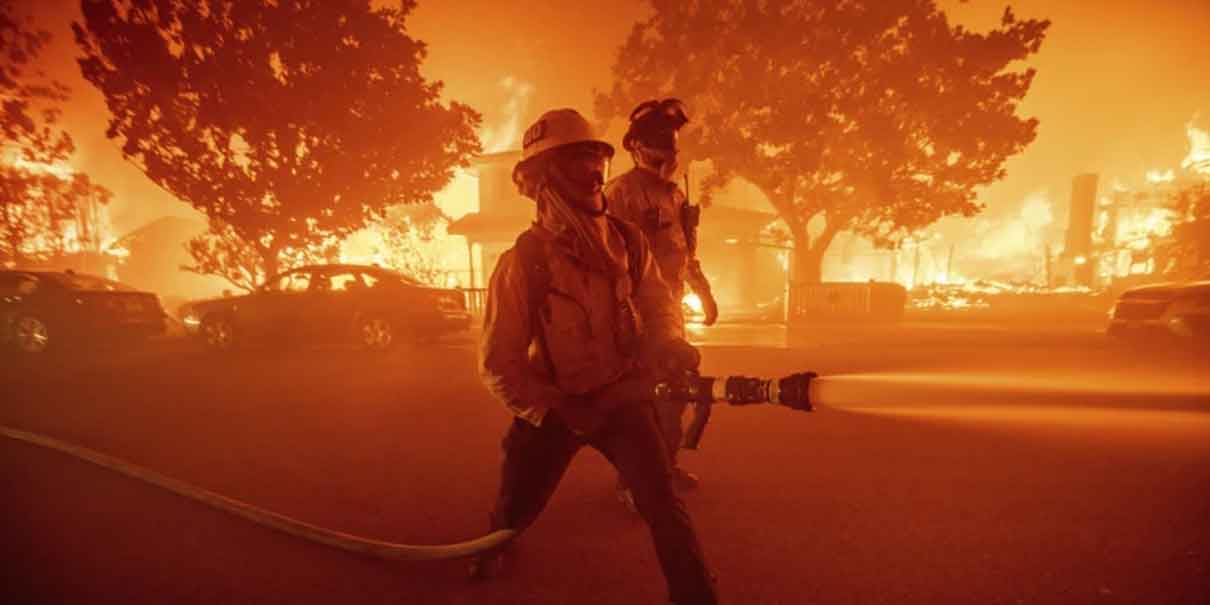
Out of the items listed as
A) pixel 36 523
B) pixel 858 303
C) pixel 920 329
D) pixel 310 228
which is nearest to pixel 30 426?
pixel 36 523

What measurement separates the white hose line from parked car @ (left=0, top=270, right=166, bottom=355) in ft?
26.2

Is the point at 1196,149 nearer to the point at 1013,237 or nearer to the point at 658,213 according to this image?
the point at 1013,237

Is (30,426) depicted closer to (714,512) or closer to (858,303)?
(714,512)

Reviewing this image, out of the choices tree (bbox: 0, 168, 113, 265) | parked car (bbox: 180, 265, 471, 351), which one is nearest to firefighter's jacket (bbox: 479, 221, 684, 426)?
A: parked car (bbox: 180, 265, 471, 351)

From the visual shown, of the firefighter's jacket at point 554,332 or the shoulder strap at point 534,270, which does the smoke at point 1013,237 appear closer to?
the firefighter's jacket at point 554,332

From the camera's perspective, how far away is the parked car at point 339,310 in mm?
10711

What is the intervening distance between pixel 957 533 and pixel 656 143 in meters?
2.72

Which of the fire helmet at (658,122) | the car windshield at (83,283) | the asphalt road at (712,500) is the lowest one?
the asphalt road at (712,500)

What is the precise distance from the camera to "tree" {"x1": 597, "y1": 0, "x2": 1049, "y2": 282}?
16.7m

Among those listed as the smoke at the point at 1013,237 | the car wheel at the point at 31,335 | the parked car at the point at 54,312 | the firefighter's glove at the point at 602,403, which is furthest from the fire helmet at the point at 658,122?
the smoke at the point at 1013,237

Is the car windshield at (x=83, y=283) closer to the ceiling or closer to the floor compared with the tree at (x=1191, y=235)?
closer to the floor

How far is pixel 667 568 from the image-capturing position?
1856mm

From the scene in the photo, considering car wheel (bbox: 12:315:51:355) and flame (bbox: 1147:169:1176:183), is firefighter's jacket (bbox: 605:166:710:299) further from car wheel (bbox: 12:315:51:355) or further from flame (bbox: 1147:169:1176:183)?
flame (bbox: 1147:169:1176:183)

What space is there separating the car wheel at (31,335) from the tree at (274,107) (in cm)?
548
